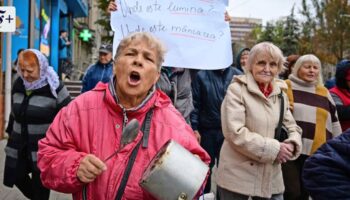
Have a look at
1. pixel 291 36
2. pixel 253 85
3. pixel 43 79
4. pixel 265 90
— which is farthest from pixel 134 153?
pixel 291 36

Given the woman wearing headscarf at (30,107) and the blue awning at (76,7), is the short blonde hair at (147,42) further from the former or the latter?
the blue awning at (76,7)

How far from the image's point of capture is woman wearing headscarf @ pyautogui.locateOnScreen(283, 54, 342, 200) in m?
4.91

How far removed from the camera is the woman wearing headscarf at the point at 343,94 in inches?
218

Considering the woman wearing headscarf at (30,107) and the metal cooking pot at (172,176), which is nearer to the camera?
the metal cooking pot at (172,176)

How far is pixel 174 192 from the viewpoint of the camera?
2178 mm

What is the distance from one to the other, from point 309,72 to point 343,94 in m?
0.73

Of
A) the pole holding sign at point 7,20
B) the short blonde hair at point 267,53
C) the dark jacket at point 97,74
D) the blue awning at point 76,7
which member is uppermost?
the blue awning at point 76,7

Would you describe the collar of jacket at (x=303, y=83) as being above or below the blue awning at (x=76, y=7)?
below

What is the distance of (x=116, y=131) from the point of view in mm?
2453

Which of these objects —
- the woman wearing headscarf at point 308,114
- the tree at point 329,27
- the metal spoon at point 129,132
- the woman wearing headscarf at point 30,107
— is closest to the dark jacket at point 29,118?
the woman wearing headscarf at point 30,107

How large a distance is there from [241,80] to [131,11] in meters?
1.26

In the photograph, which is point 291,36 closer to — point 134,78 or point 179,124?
point 179,124

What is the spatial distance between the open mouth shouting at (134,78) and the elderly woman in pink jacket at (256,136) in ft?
5.26

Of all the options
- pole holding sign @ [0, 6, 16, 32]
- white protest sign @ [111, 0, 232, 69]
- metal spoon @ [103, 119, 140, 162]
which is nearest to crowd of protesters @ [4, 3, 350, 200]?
metal spoon @ [103, 119, 140, 162]
